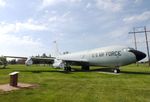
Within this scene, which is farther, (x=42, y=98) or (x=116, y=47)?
(x=116, y=47)

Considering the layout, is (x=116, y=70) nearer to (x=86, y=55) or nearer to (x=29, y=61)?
(x=86, y=55)

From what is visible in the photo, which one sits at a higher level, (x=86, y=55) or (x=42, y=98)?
(x=86, y=55)

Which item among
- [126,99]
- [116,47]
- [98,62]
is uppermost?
[116,47]

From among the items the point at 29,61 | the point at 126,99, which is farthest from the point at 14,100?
the point at 29,61

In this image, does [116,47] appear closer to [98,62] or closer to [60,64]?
[98,62]

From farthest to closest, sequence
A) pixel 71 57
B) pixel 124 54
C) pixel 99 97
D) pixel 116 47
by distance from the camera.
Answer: pixel 71 57
pixel 116 47
pixel 124 54
pixel 99 97

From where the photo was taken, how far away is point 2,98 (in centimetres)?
1213

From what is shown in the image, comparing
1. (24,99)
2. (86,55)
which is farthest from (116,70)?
(24,99)

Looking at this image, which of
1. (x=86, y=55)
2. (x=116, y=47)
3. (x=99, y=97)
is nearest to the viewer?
(x=99, y=97)

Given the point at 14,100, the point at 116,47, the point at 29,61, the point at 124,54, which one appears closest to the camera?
the point at 14,100

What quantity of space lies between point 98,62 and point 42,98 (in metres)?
25.0

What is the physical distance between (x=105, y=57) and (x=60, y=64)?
8265 mm

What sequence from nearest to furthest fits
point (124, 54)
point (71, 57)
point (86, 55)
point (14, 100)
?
point (14, 100) → point (124, 54) → point (86, 55) → point (71, 57)

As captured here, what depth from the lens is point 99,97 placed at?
1244 cm
